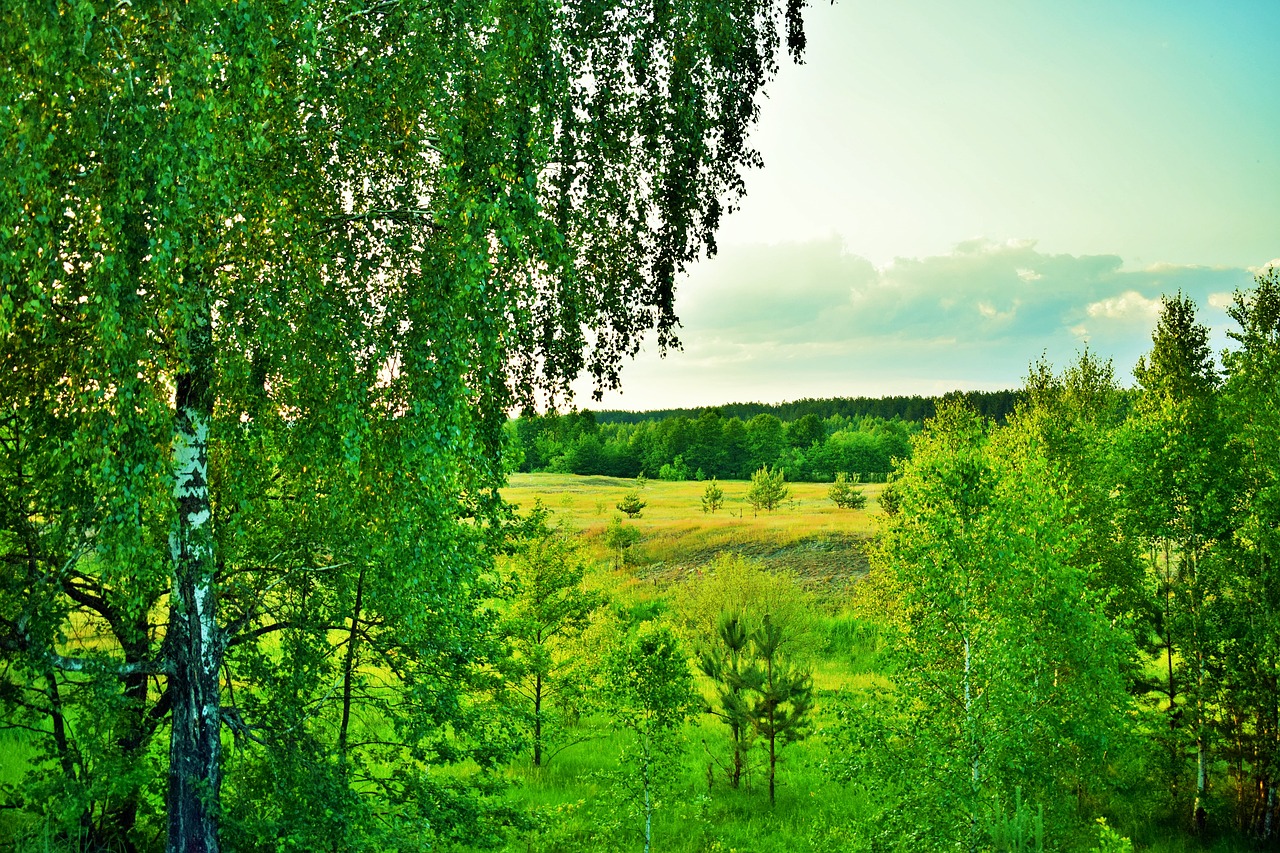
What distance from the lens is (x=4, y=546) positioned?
25.3 feet

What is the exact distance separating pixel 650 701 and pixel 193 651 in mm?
10325

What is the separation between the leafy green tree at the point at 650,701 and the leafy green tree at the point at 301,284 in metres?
7.02

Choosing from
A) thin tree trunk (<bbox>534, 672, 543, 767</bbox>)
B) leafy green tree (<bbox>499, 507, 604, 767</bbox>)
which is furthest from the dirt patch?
leafy green tree (<bbox>499, 507, 604, 767</bbox>)

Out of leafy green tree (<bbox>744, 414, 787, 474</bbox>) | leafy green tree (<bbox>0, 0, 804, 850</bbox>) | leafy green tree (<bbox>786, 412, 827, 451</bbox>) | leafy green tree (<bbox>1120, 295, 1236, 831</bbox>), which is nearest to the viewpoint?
leafy green tree (<bbox>0, 0, 804, 850</bbox>)

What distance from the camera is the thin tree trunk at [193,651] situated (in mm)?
6496

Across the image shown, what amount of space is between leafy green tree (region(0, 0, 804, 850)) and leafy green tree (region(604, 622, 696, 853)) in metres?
7.02

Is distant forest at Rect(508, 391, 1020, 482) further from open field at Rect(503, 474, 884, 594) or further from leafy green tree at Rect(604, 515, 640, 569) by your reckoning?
leafy green tree at Rect(604, 515, 640, 569)

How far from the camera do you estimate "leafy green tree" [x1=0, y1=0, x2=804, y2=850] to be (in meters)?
4.54

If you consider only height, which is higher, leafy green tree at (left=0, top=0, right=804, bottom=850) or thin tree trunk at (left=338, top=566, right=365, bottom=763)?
leafy green tree at (left=0, top=0, right=804, bottom=850)

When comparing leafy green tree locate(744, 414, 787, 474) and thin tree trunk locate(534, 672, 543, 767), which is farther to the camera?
leafy green tree locate(744, 414, 787, 474)

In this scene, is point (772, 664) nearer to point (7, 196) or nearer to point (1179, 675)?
point (1179, 675)

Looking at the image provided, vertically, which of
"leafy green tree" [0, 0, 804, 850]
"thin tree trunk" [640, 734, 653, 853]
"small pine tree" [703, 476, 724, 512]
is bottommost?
"thin tree trunk" [640, 734, 653, 853]

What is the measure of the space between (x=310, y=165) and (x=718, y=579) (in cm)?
2800

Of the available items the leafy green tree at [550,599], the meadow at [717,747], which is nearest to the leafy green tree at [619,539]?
the meadow at [717,747]
